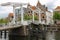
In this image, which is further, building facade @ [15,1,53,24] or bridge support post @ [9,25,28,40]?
building facade @ [15,1,53,24]

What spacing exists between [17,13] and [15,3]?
603cm

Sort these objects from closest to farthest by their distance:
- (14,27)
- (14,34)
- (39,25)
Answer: (14,27), (14,34), (39,25)

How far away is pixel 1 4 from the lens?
49.2 m

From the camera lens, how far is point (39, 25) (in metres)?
64.9

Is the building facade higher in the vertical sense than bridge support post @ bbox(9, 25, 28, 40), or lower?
higher

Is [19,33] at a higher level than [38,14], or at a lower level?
lower

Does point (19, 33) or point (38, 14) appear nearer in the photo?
point (19, 33)

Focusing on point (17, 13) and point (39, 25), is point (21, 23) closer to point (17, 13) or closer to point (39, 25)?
point (17, 13)

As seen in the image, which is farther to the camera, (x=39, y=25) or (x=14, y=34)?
(x=39, y=25)

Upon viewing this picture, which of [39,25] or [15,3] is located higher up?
[15,3]

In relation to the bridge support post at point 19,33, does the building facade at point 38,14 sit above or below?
above

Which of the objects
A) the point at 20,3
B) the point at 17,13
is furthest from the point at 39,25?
the point at 20,3

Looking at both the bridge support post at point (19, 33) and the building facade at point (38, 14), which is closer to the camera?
the bridge support post at point (19, 33)

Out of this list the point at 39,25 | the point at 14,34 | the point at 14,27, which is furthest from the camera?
the point at 39,25
